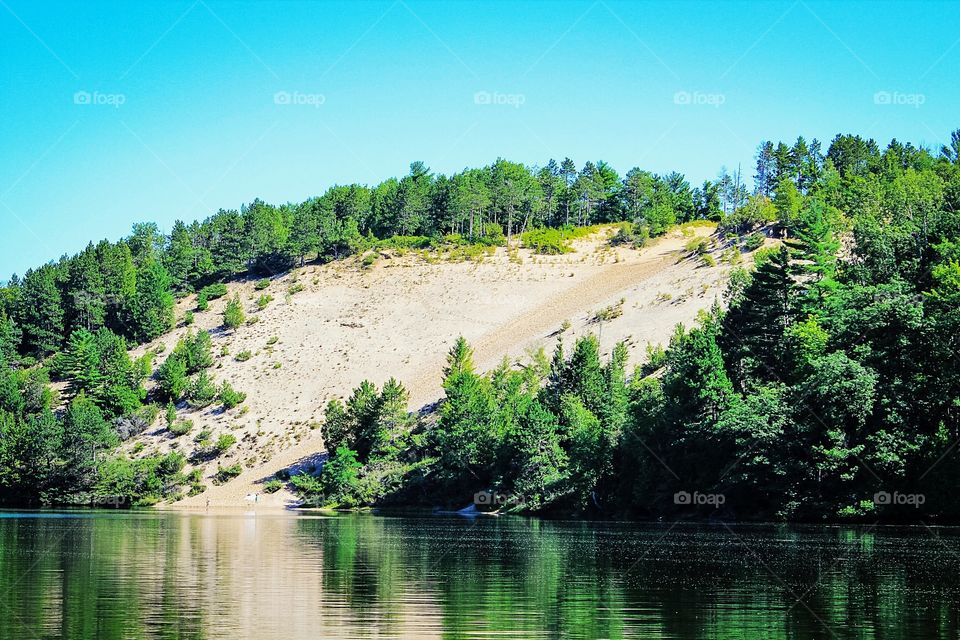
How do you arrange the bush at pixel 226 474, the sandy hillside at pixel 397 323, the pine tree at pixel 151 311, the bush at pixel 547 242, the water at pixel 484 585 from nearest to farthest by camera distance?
the water at pixel 484 585
the bush at pixel 226 474
the sandy hillside at pixel 397 323
the pine tree at pixel 151 311
the bush at pixel 547 242

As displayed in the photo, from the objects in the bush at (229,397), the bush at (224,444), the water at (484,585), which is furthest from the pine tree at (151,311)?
the water at (484,585)

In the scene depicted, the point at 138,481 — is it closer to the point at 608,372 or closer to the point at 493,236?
the point at 608,372

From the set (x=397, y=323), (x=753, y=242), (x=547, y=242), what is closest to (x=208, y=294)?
(x=397, y=323)

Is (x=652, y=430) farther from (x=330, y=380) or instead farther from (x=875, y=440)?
(x=330, y=380)

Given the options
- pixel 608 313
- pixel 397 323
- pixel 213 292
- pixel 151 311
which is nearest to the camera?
pixel 608 313

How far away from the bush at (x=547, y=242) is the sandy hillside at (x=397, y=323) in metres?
2.01

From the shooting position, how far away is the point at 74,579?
33188 mm

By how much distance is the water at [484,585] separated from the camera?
23953 mm

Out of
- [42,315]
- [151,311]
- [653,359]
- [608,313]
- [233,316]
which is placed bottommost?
[653,359]

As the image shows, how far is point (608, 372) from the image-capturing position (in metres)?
98.2

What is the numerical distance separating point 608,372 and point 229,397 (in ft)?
174

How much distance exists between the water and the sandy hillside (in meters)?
60.5

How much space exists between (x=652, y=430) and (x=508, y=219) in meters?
107

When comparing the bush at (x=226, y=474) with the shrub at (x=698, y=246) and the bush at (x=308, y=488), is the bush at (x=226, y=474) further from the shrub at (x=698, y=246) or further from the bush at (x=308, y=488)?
the shrub at (x=698, y=246)
